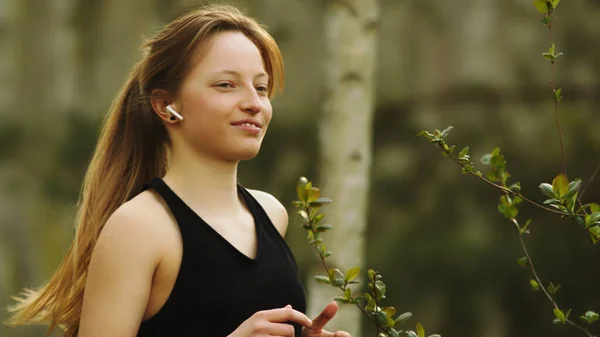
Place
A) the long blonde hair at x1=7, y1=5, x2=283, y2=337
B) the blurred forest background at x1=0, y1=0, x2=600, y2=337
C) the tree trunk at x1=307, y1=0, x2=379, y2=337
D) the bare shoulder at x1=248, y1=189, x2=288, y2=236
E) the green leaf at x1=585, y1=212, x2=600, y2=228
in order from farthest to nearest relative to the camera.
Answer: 1. the blurred forest background at x1=0, y1=0, x2=600, y2=337
2. the tree trunk at x1=307, y1=0, x2=379, y2=337
3. the bare shoulder at x1=248, y1=189, x2=288, y2=236
4. the long blonde hair at x1=7, y1=5, x2=283, y2=337
5. the green leaf at x1=585, y1=212, x2=600, y2=228

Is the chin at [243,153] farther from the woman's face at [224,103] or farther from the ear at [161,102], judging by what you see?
the ear at [161,102]

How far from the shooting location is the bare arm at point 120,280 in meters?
2.03

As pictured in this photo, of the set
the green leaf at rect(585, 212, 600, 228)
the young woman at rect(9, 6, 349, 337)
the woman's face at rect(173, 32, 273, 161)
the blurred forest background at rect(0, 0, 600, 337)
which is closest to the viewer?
the green leaf at rect(585, 212, 600, 228)

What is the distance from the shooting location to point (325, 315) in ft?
7.06

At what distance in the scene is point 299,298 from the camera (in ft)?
7.48

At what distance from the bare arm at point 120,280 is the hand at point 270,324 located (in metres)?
0.21

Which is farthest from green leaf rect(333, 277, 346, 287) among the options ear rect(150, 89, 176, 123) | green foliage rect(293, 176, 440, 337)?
ear rect(150, 89, 176, 123)

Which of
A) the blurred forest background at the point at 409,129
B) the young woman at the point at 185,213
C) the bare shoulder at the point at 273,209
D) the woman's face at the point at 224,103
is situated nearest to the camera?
the young woman at the point at 185,213

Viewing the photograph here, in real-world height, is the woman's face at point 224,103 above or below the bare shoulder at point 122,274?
above

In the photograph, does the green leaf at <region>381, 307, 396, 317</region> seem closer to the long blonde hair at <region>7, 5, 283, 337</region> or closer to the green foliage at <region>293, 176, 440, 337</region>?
the green foliage at <region>293, 176, 440, 337</region>

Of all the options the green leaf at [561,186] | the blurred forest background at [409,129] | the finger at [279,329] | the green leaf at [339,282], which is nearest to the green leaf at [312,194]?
the green leaf at [339,282]

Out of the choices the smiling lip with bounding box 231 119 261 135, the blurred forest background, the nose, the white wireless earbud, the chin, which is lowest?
the blurred forest background

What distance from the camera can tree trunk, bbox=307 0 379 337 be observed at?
200 inches

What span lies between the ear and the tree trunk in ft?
9.11
